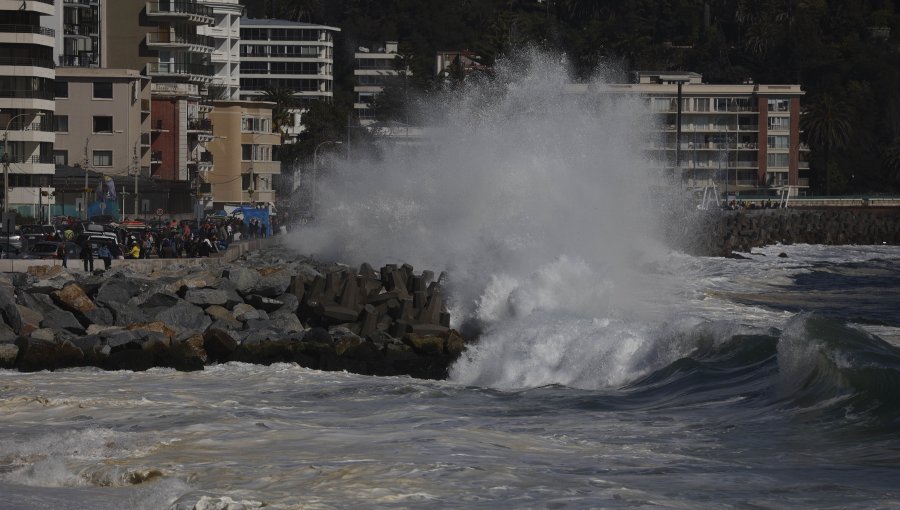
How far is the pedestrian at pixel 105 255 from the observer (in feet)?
116

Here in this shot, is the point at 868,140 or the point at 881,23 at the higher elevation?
the point at 881,23

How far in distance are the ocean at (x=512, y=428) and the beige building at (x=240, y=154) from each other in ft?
254

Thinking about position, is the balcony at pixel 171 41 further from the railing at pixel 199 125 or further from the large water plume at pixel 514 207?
the large water plume at pixel 514 207

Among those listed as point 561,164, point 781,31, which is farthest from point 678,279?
point 781,31

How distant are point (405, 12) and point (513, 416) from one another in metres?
153

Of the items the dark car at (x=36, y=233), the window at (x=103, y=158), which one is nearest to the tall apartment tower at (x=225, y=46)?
the window at (x=103, y=158)

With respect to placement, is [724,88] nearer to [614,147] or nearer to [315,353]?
[614,147]

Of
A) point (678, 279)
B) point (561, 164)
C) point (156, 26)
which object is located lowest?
point (678, 279)

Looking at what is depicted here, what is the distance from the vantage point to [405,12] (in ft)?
549

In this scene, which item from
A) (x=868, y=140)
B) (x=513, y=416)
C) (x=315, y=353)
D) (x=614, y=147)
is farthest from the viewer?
(x=868, y=140)

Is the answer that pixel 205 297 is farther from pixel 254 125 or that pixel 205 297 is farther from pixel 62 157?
pixel 254 125

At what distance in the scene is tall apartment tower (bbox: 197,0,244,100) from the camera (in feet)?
367

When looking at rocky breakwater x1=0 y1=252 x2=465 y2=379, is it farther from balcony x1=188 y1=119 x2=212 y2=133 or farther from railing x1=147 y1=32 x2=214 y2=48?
railing x1=147 y1=32 x2=214 y2=48

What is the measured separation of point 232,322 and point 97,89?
60044mm
